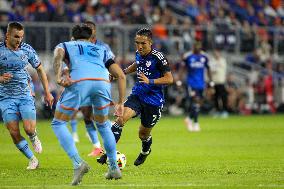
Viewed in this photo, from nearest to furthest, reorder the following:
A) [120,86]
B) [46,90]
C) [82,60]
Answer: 1. [82,60]
2. [120,86]
3. [46,90]

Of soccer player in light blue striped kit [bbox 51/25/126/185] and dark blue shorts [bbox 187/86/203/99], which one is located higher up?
soccer player in light blue striped kit [bbox 51/25/126/185]

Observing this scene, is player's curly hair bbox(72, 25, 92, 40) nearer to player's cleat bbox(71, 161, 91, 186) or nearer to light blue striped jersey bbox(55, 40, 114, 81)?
light blue striped jersey bbox(55, 40, 114, 81)

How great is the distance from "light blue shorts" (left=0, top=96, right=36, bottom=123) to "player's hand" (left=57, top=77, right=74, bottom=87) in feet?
10.9

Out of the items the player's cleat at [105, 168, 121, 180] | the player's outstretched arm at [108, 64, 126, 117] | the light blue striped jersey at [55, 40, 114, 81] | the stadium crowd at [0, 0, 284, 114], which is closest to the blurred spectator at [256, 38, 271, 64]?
the stadium crowd at [0, 0, 284, 114]

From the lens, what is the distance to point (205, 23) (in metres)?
38.8

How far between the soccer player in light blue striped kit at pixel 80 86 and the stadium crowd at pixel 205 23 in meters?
20.2

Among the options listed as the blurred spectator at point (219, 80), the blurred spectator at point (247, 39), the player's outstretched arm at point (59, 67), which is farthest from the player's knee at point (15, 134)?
the blurred spectator at point (247, 39)

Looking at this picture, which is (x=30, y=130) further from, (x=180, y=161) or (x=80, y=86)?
(x=80, y=86)

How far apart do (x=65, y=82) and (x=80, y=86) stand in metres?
0.26

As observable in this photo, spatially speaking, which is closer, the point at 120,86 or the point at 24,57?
the point at 120,86

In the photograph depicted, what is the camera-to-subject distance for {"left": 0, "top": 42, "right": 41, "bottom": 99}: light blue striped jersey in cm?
1530

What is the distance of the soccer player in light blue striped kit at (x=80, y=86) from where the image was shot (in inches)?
479

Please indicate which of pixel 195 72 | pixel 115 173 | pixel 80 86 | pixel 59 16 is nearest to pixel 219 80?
pixel 59 16

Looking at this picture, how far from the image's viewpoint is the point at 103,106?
12.4 metres
